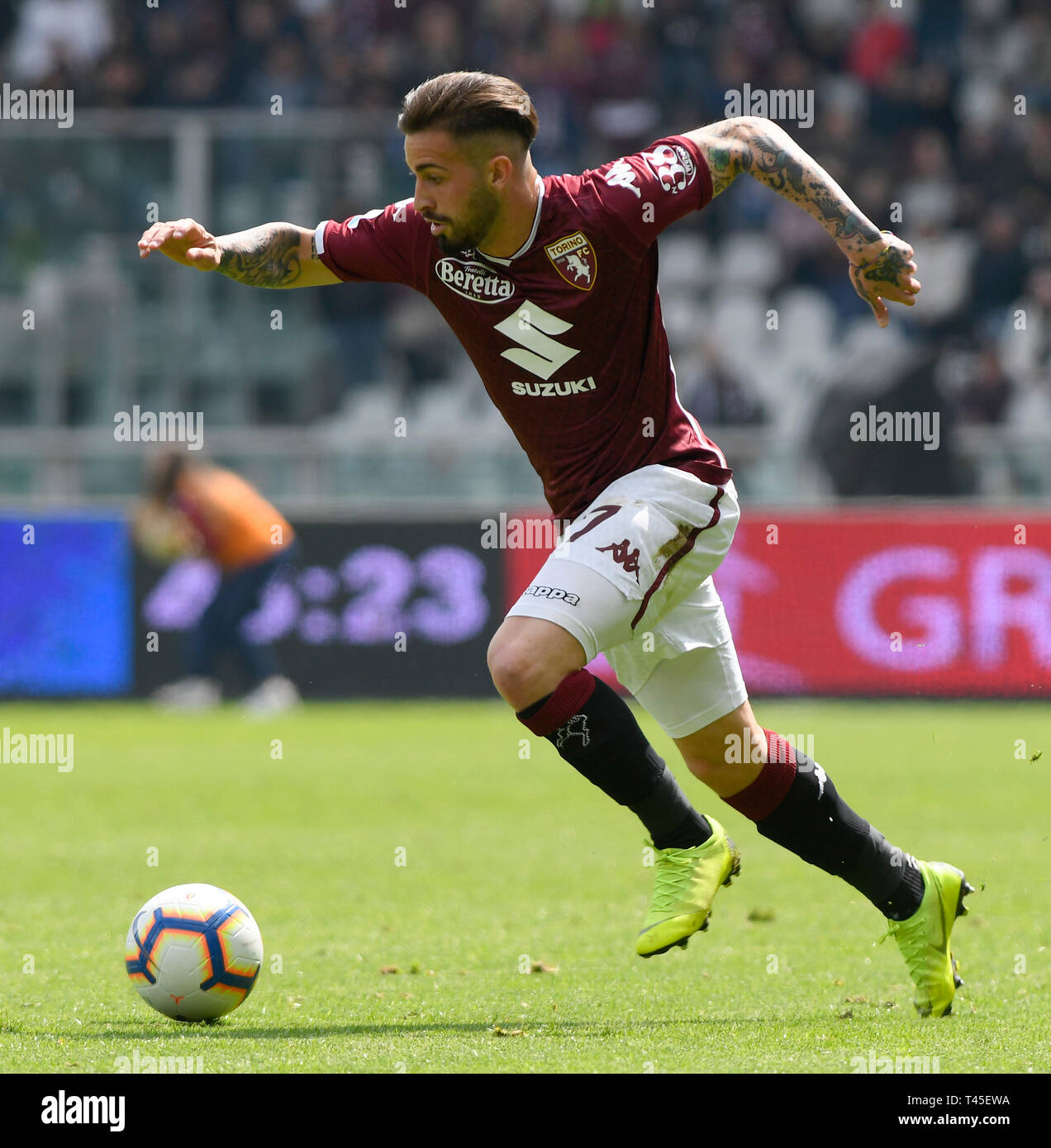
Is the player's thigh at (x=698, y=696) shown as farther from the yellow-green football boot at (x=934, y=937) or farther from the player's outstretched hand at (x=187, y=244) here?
the player's outstretched hand at (x=187, y=244)

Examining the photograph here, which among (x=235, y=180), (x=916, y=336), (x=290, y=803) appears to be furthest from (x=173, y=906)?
(x=916, y=336)

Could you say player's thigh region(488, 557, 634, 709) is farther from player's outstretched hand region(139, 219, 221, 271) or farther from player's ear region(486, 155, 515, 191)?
player's outstretched hand region(139, 219, 221, 271)

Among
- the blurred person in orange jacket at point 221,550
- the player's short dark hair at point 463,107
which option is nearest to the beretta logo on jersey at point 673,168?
the player's short dark hair at point 463,107

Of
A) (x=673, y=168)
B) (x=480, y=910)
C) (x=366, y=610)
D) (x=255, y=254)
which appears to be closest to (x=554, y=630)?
(x=673, y=168)

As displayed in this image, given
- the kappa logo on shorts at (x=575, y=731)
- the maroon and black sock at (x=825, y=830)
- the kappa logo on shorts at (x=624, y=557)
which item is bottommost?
the maroon and black sock at (x=825, y=830)

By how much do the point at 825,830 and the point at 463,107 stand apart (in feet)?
6.54

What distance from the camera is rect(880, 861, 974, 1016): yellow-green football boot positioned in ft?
13.9

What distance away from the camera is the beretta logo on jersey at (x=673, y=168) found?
4.34 m

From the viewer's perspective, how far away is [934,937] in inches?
171

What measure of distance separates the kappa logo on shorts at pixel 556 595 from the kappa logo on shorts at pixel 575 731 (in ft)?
0.95

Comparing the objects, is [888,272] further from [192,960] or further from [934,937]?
[192,960]

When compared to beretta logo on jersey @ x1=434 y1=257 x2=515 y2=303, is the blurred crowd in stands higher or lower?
higher

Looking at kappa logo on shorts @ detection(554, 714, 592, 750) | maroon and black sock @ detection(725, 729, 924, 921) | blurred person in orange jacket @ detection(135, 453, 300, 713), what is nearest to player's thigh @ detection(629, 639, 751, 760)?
maroon and black sock @ detection(725, 729, 924, 921)
